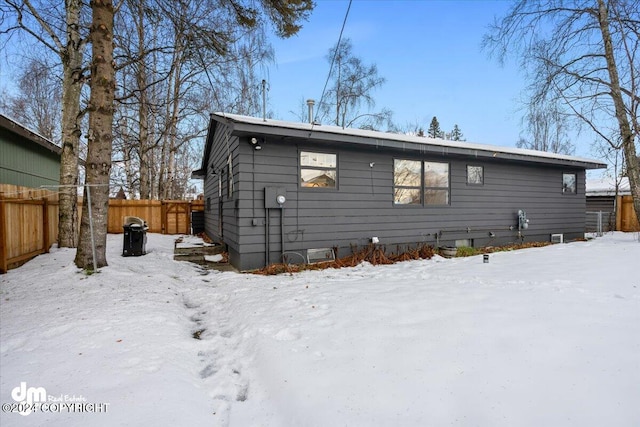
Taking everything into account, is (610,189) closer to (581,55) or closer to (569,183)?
(569,183)

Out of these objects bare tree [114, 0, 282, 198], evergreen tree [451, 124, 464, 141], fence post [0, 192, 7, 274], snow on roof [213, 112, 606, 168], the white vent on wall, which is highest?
evergreen tree [451, 124, 464, 141]

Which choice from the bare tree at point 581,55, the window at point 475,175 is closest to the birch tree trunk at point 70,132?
the window at point 475,175

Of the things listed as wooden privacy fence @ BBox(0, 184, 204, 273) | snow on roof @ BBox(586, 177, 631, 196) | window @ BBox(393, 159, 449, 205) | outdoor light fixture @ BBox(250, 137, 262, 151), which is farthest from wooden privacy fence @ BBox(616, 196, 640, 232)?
wooden privacy fence @ BBox(0, 184, 204, 273)

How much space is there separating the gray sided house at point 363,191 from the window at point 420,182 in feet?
0.09

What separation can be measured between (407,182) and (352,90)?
46.0ft

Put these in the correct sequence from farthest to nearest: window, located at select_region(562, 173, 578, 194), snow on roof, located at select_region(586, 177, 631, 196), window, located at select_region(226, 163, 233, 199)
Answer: snow on roof, located at select_region(586, 177, 631, 196) < window, located at select_region(562, 173, 578, 194) < window, located at select_region(226, 163, 233, 199)

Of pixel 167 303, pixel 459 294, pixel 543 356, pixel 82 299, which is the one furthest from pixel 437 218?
pixel 82 299

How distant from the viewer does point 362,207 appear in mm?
7410

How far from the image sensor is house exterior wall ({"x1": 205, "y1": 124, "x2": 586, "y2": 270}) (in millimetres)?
6348

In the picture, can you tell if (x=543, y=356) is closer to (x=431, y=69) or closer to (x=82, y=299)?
(x=82, y=299)

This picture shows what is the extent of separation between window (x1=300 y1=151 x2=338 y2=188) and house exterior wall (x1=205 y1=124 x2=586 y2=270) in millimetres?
116

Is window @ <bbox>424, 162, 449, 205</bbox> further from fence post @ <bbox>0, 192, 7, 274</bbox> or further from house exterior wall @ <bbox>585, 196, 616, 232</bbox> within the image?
house exterior wall @ <bbox>585, 196, 616, 232</bbox>
